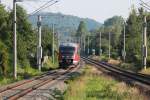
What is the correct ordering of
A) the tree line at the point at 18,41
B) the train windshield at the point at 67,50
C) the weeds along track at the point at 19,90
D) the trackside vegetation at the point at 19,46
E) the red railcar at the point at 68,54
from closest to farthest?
the weeds along track at the point at 19,90 < the trackside vegetation at the point at 19,46 < the tree line at the point at 18,41 < the red railcar at the point at 68,54 < the train windshield at the point at 67,50

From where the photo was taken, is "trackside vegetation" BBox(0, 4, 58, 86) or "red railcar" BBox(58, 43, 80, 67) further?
"red railcar" BBox(58, 43, 80, 67)

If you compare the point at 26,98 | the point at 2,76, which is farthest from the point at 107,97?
the point at 2,76

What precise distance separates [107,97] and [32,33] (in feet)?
147

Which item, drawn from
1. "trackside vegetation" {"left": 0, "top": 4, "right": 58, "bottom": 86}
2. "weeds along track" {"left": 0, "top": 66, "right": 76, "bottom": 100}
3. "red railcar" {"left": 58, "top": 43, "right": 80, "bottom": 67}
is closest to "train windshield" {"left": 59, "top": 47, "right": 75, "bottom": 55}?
"red railcar" {"left": 58, "top": 43, "right": 80, "bottom": 67}

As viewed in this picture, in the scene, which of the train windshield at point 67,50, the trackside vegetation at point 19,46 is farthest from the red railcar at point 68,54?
the trackside vegetation at point 19,46

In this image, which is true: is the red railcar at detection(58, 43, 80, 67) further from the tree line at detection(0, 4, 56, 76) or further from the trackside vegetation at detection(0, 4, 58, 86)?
the tree line at detection(0, 4, 56, 76)

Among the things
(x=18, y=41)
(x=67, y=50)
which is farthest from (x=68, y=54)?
(x=18, y=41)

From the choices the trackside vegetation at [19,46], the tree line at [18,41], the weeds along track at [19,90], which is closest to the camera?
the weeds along track at [19,90]

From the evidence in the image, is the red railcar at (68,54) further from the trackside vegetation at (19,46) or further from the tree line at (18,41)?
the tree line at (18,41)

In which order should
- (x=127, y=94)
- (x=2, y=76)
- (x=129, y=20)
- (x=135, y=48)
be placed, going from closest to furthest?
(x=127, y=94)
(x=2, y=76)
(x=135, y=48)
(x=129, y=20)

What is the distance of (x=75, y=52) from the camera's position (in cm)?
6625

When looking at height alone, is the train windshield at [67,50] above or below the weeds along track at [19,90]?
above

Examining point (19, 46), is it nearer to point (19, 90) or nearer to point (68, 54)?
point (68, 54)

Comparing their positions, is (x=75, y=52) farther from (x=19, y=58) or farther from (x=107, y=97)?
(x=107, y=97)
